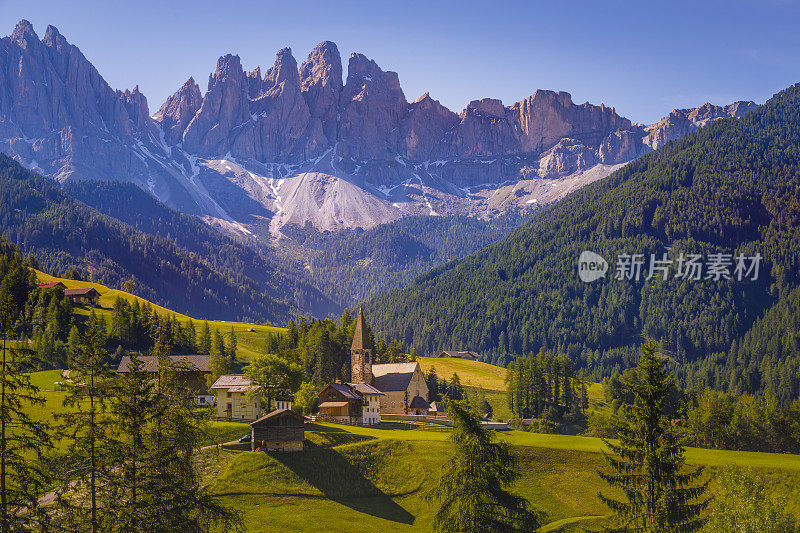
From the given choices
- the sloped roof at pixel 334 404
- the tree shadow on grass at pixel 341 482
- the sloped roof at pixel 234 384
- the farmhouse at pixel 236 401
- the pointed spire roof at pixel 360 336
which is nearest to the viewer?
the tree shadow on grass at pixel 341 482

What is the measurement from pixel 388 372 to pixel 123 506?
314 feet

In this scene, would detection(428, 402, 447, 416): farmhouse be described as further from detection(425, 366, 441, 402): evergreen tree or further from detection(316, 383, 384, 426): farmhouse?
detection(316, 383, 384, 426): farmhouse

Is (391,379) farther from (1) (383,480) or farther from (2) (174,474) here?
(2) (174,474)

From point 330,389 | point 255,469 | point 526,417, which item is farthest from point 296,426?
point 526,417

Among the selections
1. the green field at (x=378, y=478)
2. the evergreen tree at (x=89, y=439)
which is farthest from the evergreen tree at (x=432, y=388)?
the evergreen tree at (x=89, y=439)

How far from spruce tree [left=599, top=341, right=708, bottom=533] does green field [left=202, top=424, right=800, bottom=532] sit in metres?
21.3

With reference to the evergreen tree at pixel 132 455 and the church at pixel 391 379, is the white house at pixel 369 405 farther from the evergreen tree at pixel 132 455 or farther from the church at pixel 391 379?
the evergreen tree at pixel 132 455

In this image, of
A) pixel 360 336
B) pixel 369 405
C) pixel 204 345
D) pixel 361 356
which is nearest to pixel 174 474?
pixel 369 405

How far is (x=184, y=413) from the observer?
51406 millimetres

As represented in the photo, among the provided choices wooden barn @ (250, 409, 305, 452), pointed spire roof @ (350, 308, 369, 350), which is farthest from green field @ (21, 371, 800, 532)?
pointed spire roof @ (350, 308, 369, 350)

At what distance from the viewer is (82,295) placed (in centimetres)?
17450

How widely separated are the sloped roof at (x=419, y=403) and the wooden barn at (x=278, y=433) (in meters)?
48.8

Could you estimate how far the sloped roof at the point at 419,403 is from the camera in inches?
5022

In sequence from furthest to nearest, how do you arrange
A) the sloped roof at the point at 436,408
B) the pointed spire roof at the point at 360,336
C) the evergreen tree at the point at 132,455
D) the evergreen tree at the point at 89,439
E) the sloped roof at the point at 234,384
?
1. the pointed spire roof at the point at 360,336
2. the sloped roof at the point at 436,408
3. the sloped roof at the point at 234,384
4. the evergreen tree at the point at 89,439
5. the evergreen tree at the point at 132,455
